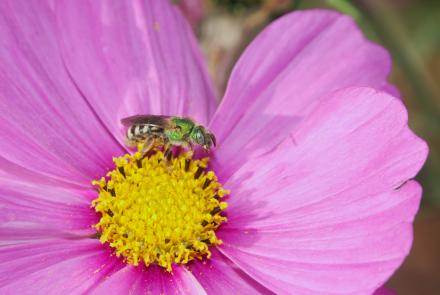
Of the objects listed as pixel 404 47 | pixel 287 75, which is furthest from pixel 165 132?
pixel 404 47

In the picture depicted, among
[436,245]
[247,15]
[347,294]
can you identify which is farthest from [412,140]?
[436,245]

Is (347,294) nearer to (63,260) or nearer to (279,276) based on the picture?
(279,276)

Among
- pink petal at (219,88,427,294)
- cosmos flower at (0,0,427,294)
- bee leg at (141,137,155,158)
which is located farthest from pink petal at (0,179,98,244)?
pink petal at (219,88,427,294)

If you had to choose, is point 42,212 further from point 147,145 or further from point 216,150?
point 216,150

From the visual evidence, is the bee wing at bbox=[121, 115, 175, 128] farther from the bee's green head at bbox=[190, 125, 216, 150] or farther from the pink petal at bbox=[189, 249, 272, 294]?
the pink petal at bbox=[189, 249, 272, 294]

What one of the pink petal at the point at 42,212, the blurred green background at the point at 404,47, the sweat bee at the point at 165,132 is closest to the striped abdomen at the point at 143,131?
the sweat bee at the point at 165,132

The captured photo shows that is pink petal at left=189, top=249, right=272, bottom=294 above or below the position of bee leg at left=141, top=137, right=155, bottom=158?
below

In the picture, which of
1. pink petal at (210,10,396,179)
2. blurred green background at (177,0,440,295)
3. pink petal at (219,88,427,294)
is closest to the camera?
pink petal at (219,88,427,294)
